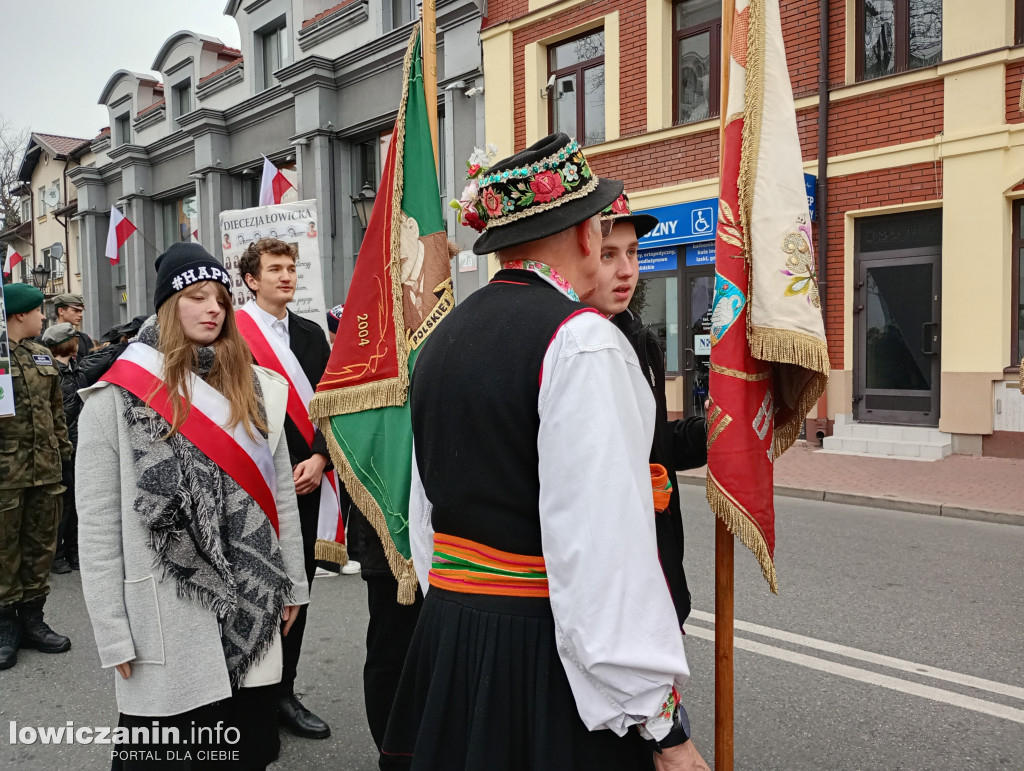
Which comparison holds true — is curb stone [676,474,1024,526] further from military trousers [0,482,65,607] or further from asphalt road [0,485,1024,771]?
military trousers [0,482,65,607]

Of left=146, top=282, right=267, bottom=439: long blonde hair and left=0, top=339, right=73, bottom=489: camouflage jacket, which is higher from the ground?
left=146, top=282, right=267, bottom=439: long blonde hair

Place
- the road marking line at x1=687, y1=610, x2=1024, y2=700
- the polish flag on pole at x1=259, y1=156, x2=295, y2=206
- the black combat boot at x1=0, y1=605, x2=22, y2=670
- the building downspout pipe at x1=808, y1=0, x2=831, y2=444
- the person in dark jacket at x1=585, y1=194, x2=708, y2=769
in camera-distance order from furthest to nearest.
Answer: the building downspout pipe at x1=808, y1=0, x2=831, y2=444, the polish flag on pole at x1=259, y1=156, x2=295, y2=206, the black combat boot at x1=0, y1=605, x2=22, y2=670, the road marking line at x1=687, y1=610, x2=1024, y2=700, the person in dark jacket at x1=585, y1=194, x2=708, y2=769

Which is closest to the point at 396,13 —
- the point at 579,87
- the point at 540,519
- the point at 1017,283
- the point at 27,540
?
the point at 579,87

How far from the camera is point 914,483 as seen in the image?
27.1 feet

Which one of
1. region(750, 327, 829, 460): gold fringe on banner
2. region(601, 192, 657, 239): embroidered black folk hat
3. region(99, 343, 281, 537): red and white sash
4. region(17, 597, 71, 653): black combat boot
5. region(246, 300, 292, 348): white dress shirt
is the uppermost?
region(601, 192, 657, 239): embroidered black folk hat

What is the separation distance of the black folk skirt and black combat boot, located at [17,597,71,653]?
3.70 m

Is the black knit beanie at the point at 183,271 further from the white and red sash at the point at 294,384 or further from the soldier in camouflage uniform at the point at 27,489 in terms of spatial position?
the soldier in camouflage uniform at the point at 27,489

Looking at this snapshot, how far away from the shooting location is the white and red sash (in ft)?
11.2

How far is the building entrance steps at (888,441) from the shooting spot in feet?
32.1

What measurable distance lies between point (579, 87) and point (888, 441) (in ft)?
25.9

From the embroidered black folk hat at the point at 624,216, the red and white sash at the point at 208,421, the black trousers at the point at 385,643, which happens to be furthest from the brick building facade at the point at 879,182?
the red and white sash at the point at 208,421

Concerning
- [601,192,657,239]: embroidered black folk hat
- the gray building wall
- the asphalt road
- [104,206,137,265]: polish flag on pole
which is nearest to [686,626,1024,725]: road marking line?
the asphalt road

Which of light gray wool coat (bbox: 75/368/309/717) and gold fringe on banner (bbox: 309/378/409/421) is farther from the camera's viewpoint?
gold fringe on banner (bbox: 309/378/409/421)

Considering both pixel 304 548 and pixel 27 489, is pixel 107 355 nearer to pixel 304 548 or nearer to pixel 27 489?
pixel 304 548
